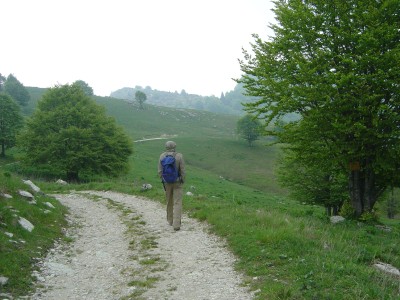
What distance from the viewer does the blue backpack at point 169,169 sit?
11.4m

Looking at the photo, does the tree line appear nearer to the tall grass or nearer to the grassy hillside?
the grassy hillside

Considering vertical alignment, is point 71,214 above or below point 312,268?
below

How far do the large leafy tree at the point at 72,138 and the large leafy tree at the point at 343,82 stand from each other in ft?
81.2

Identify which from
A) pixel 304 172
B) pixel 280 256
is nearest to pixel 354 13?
pixel 280 256

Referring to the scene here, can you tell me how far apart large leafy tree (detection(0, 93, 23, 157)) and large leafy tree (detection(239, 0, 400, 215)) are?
162 ft

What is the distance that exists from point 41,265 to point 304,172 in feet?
92.9

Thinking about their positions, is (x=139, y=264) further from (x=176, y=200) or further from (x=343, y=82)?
(x=343, y=82)

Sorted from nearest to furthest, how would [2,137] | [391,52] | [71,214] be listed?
[391,52], [71,214], [2,137]

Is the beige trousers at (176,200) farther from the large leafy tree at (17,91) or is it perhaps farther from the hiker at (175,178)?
the large leafy tree at (17,91)

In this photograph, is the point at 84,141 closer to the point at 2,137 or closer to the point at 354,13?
the point at 2,137

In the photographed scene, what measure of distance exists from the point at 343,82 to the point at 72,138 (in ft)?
98.6

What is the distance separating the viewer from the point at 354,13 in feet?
44.1

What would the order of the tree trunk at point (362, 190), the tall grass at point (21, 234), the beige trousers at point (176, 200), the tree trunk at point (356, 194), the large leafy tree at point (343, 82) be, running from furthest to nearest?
the tree trunk at point (356, 194) < the tree trunk at point (362, 190) < the large leafy tree at point (343, 82) < the beige trousers at point (176, 200) < the tall grass at point (21, 234)

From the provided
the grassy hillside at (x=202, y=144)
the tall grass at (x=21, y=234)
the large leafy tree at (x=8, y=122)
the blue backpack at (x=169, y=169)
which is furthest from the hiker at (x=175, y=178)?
the large leafy tree at (x=8, y=122)
